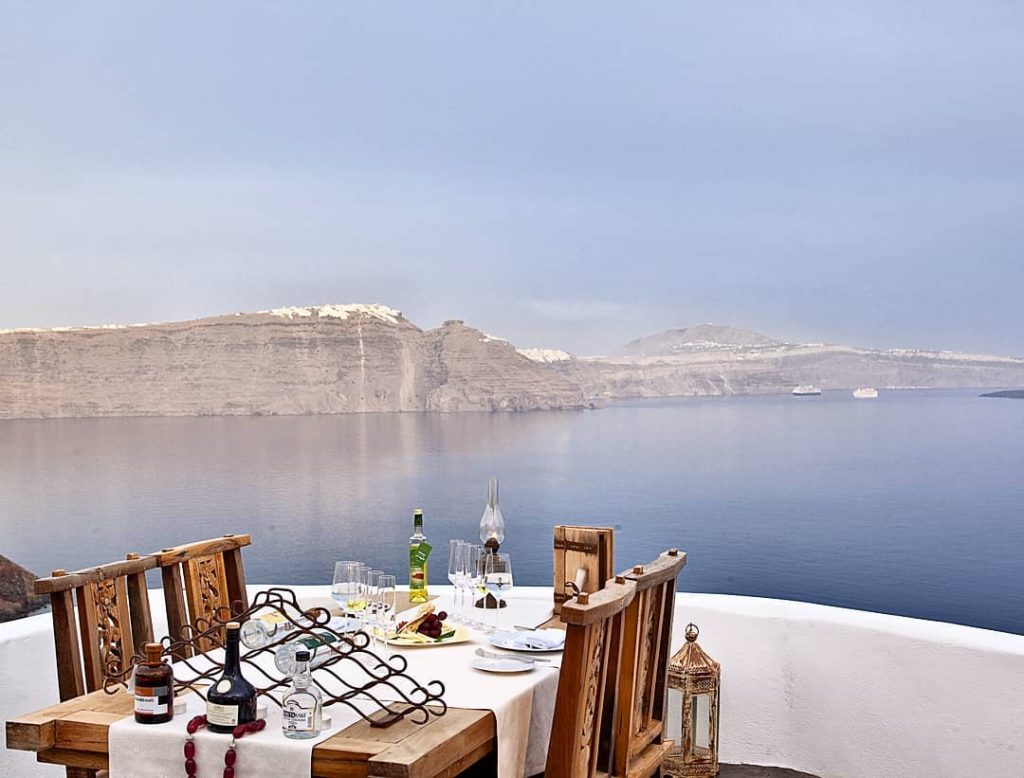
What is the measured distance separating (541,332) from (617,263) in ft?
5.49

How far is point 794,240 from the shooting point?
16.8 m

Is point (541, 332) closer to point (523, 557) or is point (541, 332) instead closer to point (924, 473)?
point (523, 557)

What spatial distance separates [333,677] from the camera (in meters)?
2.24

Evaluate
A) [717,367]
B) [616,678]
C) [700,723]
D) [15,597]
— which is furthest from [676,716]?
[717,367]

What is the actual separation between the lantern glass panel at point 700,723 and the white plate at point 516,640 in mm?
1173

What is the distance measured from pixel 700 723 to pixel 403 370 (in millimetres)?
12491

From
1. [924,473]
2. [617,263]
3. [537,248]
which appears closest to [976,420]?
[924,473]

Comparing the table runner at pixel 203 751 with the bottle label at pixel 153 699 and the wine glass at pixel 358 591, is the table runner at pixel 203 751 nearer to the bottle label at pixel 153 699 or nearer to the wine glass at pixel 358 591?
the bottle label at pixel 153 699

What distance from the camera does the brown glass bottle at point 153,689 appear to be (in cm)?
191

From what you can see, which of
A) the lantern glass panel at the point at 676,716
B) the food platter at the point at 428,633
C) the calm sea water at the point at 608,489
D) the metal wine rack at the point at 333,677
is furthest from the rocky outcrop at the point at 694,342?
the metal wine rack at the point at 333,677

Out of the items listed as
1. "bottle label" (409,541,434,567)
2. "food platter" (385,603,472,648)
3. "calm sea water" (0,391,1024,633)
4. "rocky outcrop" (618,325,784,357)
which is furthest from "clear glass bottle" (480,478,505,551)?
"rocky outcrop" (618,325,784,357)

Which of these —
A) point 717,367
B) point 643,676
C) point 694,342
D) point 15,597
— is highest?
point 694,342

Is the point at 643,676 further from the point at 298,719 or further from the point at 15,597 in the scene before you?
the point at 15,597

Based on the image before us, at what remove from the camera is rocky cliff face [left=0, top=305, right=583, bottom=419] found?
14.9m
